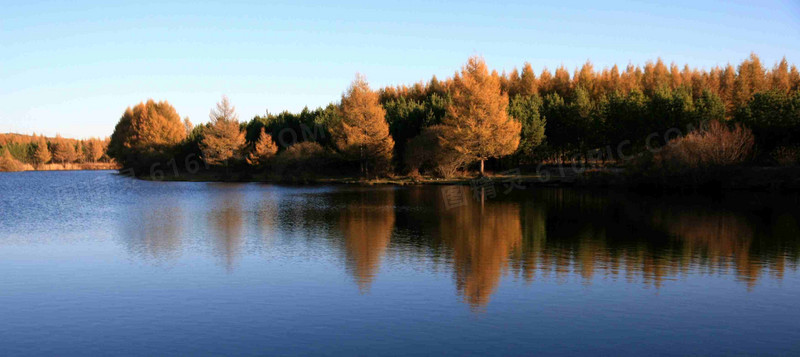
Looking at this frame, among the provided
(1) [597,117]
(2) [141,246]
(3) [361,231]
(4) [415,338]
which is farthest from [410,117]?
(4) [415,338]

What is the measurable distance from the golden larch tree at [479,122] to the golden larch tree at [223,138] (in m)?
30.3

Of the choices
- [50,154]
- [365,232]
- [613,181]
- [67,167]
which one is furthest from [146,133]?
[365,232]

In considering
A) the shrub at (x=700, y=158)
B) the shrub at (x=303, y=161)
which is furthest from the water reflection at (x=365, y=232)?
the shrub at (x=303, y=161)

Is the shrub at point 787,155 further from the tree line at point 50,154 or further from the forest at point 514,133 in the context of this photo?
the tree line at point 50,154

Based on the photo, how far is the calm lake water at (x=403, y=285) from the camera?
34.5 ft

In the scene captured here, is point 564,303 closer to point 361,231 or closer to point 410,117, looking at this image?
point 361,231

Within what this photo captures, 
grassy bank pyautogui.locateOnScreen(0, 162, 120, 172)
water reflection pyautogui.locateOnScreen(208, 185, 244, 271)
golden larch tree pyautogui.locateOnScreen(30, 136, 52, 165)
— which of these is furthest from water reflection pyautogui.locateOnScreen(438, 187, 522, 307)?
golden larch tree pyautogui.locateOnScreen(30, 136, 52, 165)

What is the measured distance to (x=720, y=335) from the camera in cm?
1070

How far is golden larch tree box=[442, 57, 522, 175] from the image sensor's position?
5566cm

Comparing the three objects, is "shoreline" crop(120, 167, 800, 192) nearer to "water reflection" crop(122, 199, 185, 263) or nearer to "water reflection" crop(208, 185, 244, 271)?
"water reflection" crop(208, 185, 244, 271)

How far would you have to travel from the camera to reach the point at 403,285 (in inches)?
571

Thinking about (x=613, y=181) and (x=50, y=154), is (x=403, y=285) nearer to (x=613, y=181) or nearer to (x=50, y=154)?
Answer: (x=613, y=181)

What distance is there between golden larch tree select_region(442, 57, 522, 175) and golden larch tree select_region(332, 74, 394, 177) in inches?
277

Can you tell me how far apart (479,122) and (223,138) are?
34.3 meters
